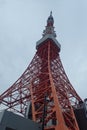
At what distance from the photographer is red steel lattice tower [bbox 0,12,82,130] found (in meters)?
14.8

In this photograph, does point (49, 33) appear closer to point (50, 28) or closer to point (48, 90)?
point (50, 28)

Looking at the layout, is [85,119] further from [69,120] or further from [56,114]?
[56,114]

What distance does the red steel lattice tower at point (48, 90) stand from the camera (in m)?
14.8

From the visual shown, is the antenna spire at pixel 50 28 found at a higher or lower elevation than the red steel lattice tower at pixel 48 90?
higher

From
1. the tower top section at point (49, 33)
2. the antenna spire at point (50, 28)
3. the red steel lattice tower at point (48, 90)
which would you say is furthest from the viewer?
the antenna spire at point (50, 28)

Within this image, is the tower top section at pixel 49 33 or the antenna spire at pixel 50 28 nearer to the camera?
the tower top section at pixel 49 33

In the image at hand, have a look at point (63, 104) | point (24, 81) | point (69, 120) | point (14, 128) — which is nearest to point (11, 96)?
point (24, 81)

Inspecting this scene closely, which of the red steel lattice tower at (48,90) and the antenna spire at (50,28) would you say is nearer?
the red steel lattice tower at (48,90)

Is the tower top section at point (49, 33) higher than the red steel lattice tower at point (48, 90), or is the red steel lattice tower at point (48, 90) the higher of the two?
the tower top section at point (49, 33)

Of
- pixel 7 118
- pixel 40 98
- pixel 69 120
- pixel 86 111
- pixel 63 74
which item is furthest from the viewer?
pixel 63 74

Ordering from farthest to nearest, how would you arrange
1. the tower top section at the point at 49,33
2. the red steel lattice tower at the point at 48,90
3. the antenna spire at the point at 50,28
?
the antenna spire at the point at 50,28, the tower top section at the point at 49,33, the red steel lattice tower at the point at 48,90

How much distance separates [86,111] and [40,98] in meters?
3.86

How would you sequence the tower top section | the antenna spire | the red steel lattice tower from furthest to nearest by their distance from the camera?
1. the antenna spire
2. the tower top section
3. the red steel lattice tower

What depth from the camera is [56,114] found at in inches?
545
